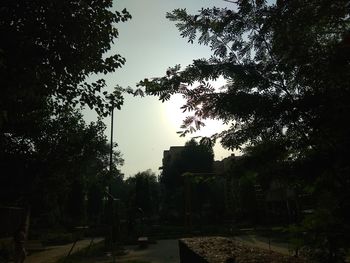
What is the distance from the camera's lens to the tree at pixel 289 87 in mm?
2756

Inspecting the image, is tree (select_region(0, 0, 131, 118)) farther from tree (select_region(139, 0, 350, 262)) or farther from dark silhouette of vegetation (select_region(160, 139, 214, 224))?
dark silhouette of vegetation (select_region(160, 139, 214, 224))

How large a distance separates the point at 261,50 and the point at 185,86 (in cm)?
74

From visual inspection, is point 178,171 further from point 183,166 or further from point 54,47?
point 54,47

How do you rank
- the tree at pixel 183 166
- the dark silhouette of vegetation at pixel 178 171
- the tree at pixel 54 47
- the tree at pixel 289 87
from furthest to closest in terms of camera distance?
the tree at pixel 183 166 < the dark silhouette of vegetation at pixel 178 171 < the tree at pixel 54 47 < the tree at pixel 289 87

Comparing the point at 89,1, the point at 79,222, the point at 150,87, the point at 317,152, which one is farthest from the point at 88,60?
the point at 79,222

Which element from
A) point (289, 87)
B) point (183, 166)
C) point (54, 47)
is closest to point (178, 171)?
point (183, 166)

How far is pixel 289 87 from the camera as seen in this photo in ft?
10.3

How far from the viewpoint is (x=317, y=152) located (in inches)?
114

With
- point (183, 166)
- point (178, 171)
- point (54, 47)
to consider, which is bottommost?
point (54, 47)

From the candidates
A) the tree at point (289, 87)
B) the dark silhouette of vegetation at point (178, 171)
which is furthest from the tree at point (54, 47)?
the dark silhouette of vegetation at point (178, 171)

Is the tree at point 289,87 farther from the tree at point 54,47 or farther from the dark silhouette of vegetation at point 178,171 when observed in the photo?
the dark silhouette of vegetation at point 178,171

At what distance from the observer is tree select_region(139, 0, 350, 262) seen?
9.04 ft

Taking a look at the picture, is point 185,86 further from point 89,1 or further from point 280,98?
point 89,1

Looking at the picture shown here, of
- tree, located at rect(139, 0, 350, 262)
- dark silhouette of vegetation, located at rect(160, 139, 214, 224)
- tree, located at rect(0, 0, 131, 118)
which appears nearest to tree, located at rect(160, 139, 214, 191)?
dark silhouette of vegetation, located at rect(160, 139, 214, 224)
